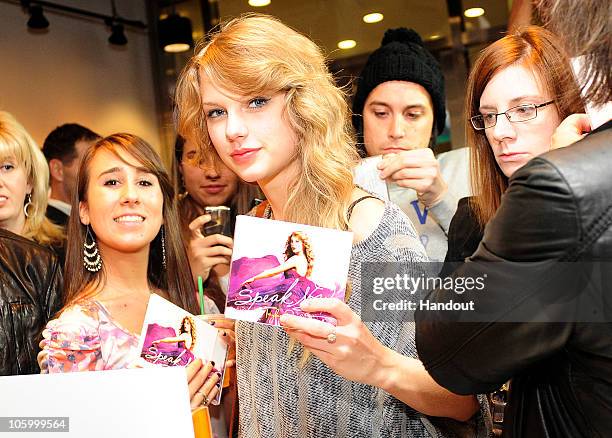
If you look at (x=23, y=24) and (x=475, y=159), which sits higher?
(x=23, y=24)

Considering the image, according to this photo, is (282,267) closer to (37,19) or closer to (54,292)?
(54,292)

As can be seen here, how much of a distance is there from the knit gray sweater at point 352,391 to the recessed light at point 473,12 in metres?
3.94

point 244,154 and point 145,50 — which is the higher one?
point 145,50

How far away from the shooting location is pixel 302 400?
5.08 ft

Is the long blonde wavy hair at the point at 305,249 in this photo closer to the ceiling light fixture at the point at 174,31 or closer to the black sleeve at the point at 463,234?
the black sleeve at the point at 463,234

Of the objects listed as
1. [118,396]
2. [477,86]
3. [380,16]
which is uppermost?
[380,16]

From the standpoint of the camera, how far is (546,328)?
953 mm

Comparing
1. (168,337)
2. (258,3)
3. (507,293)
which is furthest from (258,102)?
(258,3)

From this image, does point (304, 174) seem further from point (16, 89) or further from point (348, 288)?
point (16, 89)

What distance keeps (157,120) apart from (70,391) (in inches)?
215

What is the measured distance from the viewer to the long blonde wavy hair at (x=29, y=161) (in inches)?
113

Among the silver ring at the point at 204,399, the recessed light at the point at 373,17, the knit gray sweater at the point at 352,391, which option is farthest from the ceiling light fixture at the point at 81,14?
the knit gray sweater at the point at 352,391

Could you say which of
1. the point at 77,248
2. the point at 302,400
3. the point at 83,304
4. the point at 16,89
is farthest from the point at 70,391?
the point at 16,89

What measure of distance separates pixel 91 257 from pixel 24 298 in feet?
0.83
